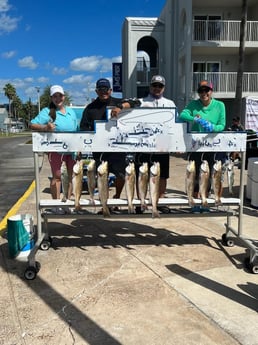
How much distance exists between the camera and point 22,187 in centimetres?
1012

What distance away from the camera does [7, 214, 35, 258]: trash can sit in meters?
4.56

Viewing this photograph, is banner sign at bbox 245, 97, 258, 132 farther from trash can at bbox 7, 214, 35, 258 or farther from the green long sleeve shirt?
trash can at bbox 7, 214, 35, 258

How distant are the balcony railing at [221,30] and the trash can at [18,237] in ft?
62.7

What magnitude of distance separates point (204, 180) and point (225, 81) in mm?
18161

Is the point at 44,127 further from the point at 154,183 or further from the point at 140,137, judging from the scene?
the point at 154,183

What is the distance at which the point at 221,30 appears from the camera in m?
21.2

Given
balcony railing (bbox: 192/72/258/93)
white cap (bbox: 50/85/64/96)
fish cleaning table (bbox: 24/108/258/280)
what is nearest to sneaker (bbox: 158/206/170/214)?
fish cleaning table (bbox: 24/108/258/280)

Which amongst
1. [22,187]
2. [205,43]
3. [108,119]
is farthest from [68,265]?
[205,43]

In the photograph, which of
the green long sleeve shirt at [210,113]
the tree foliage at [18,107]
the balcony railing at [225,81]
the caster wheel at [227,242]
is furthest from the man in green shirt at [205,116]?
the tree foliage at [18,107]

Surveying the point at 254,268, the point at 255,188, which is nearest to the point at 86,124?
the point at 254,268

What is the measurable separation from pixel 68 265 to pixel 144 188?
1.27 meters

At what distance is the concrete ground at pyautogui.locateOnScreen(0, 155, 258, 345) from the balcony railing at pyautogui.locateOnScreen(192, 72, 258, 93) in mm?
16789

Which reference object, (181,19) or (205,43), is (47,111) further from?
(181,19)

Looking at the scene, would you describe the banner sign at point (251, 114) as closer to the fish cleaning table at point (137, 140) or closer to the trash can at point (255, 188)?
the trash can at point (255, 188)
